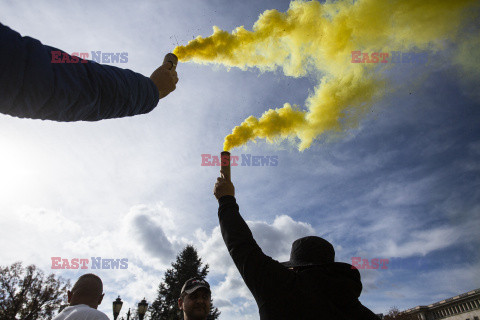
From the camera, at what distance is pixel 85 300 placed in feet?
11.8

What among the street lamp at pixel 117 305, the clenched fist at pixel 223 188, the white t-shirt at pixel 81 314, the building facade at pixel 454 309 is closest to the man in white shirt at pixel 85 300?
the white t-shirt at pixel 81 314

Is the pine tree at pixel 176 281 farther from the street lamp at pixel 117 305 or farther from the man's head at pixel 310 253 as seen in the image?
the man's head at pixel 310 253

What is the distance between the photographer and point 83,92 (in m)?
1.08

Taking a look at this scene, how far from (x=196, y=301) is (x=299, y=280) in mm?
3319

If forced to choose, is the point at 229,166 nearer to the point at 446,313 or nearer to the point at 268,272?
the point at 268,272

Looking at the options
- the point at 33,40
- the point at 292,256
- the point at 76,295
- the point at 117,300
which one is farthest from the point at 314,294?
the point at 117,300

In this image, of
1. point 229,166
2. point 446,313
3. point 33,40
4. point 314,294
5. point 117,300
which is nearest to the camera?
point 33,40

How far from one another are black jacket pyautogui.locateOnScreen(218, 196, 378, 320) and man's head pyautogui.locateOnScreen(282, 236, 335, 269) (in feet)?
0.29

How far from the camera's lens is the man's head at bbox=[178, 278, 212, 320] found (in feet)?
14.0

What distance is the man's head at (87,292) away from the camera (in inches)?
142

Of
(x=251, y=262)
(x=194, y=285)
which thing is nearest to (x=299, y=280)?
(x=251, y=262)

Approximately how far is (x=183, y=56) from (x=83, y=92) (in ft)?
18.3

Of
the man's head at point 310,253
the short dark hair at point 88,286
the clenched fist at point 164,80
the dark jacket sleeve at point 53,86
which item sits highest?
the clenched fist at point 164,80

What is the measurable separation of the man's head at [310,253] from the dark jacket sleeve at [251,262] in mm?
276
